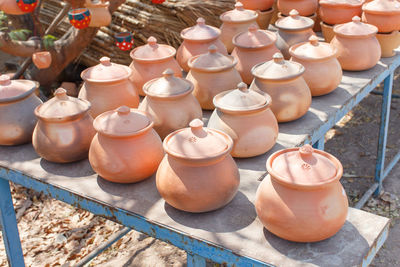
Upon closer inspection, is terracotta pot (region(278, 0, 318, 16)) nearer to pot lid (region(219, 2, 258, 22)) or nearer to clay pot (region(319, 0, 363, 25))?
clay pot (region(319, 0, 363, 25))

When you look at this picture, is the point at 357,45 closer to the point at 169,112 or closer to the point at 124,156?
the point at 169,112

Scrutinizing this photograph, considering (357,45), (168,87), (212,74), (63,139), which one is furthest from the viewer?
(357,45)

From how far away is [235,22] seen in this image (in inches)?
121

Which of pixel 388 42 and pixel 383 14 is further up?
pixel 383 14

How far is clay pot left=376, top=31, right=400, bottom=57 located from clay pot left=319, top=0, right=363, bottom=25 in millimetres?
244

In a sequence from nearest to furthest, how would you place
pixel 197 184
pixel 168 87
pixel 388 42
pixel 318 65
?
pixel 197 184, pixel 168 87, pixel 318 65, pixel 388 42

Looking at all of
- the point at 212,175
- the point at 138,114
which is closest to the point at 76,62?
the point at 138,114

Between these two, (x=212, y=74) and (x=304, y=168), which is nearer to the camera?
(x=304, y=168)

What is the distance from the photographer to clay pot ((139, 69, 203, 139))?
7.18 feet

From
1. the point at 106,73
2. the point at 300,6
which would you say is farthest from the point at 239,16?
the point at 106,73

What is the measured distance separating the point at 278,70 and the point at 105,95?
82 centimetres

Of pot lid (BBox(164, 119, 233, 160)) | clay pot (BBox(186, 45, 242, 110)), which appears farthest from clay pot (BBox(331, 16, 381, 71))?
pot lid (BBox(164, 119, 233, 160))

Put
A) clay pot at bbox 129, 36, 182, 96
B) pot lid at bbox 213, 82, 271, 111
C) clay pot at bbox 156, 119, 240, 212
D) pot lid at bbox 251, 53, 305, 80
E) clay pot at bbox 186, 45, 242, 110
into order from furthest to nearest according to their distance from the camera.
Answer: clay pot at bbox 129, 36, 182, 96 < clay pot at bbox 186, 45, 242, 110 < pot lid at bbox 251, 53, 305, 80 < pot lid at bbox 213, 82, 271, 111 < clay pot at bbox 156, 119, 240, 212

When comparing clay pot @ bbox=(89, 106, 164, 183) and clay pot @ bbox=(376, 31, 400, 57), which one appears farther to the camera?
clay pot @ bbox=(376, 31, 400, 57)
